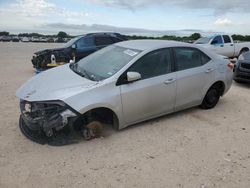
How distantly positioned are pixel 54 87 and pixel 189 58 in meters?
2.67

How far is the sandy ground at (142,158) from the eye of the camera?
307 centimetres

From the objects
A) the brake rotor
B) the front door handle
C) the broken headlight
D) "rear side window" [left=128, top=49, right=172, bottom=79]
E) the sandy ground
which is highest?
"rear side window" [left=128, top=49, right=172, bottom=79]

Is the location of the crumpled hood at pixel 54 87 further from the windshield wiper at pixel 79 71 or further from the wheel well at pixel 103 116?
the wheel well at pixel 103 116

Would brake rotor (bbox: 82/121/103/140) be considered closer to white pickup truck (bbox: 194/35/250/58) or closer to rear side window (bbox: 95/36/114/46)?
rear side window (bbox: 95/36/114/46)

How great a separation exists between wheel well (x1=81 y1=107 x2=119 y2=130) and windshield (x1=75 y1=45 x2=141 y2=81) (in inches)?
20.0

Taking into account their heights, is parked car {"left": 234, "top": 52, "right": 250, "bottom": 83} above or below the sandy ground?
above

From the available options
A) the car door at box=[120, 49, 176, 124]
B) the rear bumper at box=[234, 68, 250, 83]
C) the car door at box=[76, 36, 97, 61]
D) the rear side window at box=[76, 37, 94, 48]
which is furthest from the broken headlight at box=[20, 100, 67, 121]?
the rear side window at box=[76, 37, 94, 48]

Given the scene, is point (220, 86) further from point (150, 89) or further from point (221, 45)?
point (221, 45)

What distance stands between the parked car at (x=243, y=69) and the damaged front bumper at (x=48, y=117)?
6.11 metres

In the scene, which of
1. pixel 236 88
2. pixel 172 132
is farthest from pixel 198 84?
pixel 236 88

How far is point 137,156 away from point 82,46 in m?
8.30

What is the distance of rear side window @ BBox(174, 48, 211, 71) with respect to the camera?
4.82m

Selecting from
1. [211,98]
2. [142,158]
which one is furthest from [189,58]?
[142,158]

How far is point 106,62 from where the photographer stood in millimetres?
4543
